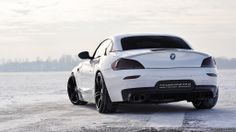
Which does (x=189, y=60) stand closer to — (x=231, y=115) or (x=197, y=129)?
(x=231, y=115)

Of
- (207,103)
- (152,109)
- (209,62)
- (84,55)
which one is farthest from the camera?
(84,55)

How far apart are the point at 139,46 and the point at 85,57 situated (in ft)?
5.16

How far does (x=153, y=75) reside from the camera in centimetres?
827

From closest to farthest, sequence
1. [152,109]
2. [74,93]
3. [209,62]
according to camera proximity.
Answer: [209,62] → [152,109] → [74,93]

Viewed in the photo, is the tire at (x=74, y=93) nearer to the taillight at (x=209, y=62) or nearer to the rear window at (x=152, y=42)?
the rear window at (x=152, y=42)

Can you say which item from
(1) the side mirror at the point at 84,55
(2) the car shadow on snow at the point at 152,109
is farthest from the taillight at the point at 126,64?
(1) the side mirror at the point at 84,55

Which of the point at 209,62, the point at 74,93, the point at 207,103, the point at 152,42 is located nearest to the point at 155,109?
the point at 207,103

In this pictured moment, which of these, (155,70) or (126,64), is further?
(126,64)

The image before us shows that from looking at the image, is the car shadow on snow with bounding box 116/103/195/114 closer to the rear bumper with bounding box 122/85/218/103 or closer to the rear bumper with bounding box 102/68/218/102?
the rear bumper with bounding box 122/85/218/103

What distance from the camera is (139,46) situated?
9.23 meters

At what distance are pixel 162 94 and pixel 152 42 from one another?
50.0 inches

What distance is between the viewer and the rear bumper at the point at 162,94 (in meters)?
8.31

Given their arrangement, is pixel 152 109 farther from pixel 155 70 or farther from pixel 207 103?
pixel 155 70

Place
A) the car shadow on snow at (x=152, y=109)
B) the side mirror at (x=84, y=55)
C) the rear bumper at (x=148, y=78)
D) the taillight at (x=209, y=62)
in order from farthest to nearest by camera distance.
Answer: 1. the side mirror at (x=84, y=55)
2. the car shadow on snow at (x=152, y=109)
3. the taillight at (x=209, y=62)
4. the rear bumper at (x=148, y=78)
